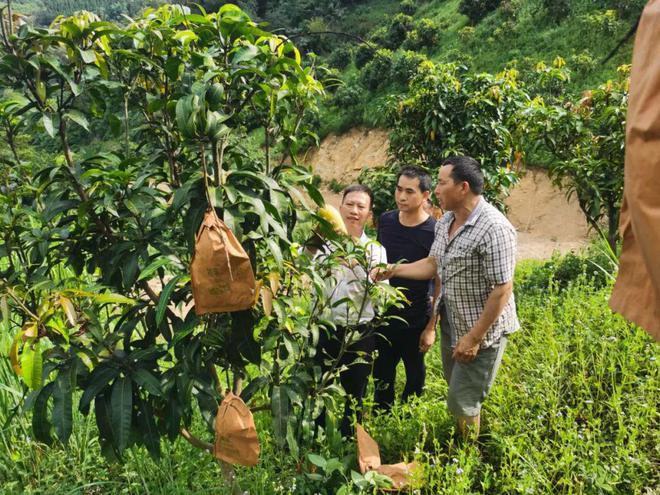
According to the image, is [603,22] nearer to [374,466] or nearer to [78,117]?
[374,466]

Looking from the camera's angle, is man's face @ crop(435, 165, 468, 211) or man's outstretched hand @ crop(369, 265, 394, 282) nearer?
man's outstretched hand @ crop(369, 265, 394, 282)

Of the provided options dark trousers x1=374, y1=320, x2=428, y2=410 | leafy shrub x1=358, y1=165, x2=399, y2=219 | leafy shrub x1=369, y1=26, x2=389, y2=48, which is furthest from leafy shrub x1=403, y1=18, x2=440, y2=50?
dark trousers x1=374, y1=320, x2=428, y2=410

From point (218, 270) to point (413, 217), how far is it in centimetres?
178

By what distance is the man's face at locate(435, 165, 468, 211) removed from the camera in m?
2.23

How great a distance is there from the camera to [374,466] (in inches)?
77.5

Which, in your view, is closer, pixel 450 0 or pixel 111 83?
pixel 111 83

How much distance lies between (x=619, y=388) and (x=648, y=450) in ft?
0.94

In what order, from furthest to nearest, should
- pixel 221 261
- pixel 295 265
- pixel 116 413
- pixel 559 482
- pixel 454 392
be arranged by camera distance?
pixel 454 392, pixel 559 482, pixel 295 265, pixel 116 413, pixel 221 261

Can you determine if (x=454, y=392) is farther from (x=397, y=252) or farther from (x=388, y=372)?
(x=397, y=252)

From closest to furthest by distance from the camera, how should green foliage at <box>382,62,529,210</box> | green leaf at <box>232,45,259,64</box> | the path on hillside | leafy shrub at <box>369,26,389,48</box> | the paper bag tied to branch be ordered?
green leaf at <box>232,45,259,64</box> → the paper bag tied to branch → green foliage at <box>382,62,529,210</box> → the path on hillside → leafy shrub at <box>369,26,389,48</box>

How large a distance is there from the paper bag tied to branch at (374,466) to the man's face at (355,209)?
976mm

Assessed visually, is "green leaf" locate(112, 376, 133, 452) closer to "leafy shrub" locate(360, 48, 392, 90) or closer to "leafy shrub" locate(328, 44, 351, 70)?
"leafy shrub" locate(360, 48, 392, 90)

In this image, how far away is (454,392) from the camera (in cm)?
228

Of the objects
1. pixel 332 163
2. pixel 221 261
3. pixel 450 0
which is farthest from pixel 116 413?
pixel 450 0
